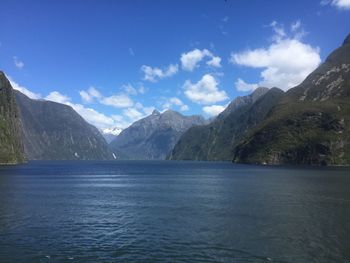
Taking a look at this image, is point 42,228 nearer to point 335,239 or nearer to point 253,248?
point 253,248

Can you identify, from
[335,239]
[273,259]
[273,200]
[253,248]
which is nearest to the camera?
[273,259]

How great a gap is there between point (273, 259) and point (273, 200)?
56661 millimetres

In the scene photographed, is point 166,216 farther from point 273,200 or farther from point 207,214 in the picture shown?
point 273,200

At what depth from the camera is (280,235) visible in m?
60.2

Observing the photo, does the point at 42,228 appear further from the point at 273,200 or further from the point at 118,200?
the point at 273,200

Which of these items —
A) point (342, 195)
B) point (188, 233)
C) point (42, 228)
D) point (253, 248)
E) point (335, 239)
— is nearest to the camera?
point (253, 248)

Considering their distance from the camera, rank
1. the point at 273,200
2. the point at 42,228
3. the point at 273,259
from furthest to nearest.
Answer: the point at 273,200
the point at 42,228
the point at 273,259

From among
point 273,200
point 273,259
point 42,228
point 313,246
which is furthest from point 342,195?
point 42,228

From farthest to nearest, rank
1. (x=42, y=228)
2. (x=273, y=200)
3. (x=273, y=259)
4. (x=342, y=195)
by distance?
(x=342, y=195)
(x=273, y=200)
(x=42, y=228)
(x=273, y=259)

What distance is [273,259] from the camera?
4719cm

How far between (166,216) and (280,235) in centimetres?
2505

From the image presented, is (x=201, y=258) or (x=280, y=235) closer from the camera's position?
(x=201, y=258)

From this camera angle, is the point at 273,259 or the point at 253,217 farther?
the point at 253,217

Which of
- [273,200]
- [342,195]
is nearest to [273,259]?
[273,200]
